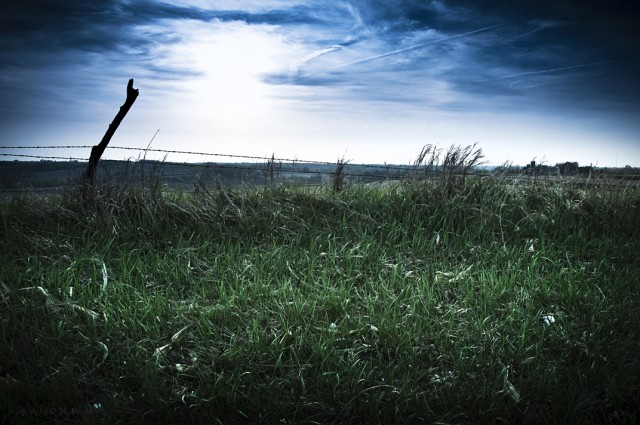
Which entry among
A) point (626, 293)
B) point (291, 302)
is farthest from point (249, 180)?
point (626, 293)

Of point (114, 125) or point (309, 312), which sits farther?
point (114, 125)

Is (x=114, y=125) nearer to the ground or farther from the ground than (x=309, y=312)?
farther from the ground

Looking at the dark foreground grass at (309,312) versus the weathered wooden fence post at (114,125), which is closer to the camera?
the dark foreground grass at (309,312)

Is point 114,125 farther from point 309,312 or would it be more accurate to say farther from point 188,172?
point 309,312

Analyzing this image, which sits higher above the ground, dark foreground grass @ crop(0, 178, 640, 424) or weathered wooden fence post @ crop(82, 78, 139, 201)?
weathered wooden fence post @ crop(82, 78, 139, 201)

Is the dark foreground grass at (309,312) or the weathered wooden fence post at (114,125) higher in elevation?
the weathered wooden fence post at (114,125)

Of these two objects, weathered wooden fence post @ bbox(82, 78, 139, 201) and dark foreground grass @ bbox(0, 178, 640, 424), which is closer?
dark foreground grass @ bbox(0, 178, 640, 424)

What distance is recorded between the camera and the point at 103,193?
6703mm

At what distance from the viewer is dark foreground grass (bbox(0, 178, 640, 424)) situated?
340 cm

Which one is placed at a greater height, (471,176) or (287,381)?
(471,176)

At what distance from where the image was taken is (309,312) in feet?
14.1

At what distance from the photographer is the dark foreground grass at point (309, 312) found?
3.40m

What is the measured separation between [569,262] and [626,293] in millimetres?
737

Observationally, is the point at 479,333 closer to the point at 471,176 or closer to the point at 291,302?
the point at 291,302
